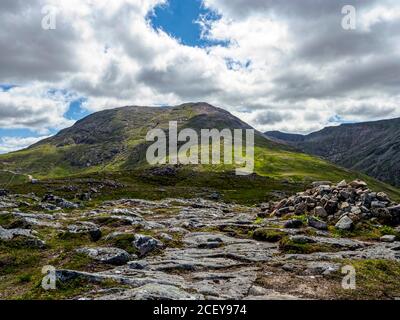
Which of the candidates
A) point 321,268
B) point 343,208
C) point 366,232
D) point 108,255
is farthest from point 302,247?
point 343,208

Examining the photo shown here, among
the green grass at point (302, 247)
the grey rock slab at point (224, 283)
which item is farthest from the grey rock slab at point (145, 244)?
the green grass at point (302, 247)

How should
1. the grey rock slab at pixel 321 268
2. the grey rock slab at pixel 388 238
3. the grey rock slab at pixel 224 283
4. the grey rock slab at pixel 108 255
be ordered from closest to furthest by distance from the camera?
the grey rock slab at pixel 224 283, the grey rock slab at pixel 321 268, the grey rock slab at pixel 108 255, the grey rock slab at pixel 388 238

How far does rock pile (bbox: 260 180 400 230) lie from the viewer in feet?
155

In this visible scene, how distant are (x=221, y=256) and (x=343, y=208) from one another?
22.8 m

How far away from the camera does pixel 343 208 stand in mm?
49844

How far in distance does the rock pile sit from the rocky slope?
14cm

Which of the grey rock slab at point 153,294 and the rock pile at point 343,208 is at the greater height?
the rock pile at point 343,208

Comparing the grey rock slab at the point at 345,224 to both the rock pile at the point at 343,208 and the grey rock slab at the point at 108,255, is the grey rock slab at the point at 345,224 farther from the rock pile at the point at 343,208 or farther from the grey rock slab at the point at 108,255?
the grey rock slab at the point at 108,255

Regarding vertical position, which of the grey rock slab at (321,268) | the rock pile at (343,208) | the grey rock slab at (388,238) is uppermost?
the rock pile at (343,208)

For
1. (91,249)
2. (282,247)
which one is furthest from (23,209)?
(282,247)

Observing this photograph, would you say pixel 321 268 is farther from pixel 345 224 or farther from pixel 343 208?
pixel 343 208

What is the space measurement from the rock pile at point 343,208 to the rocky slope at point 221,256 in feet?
0.46

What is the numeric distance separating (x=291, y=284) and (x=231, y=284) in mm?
3671

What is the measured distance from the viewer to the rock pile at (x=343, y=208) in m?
47.1
